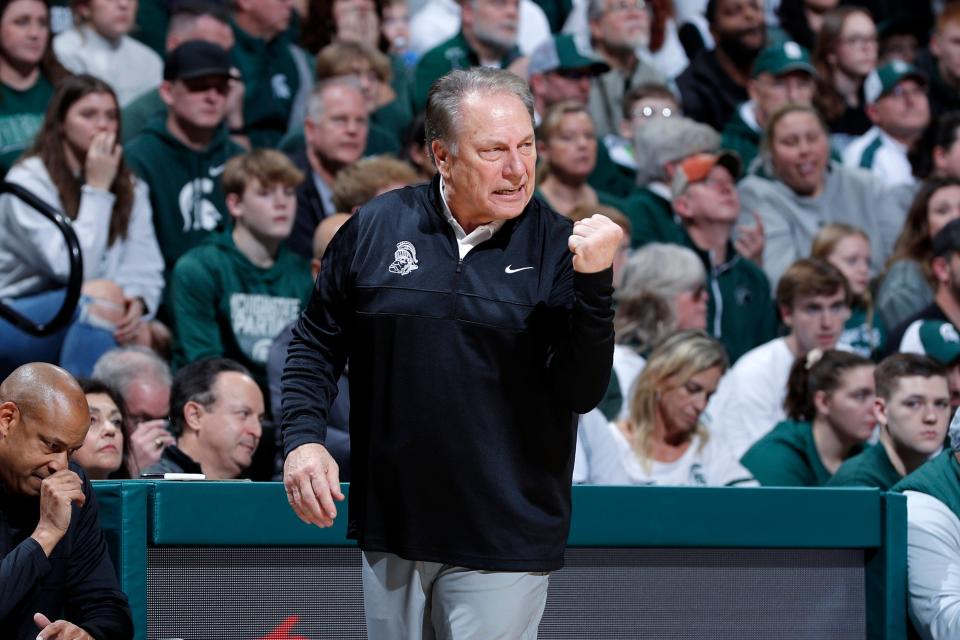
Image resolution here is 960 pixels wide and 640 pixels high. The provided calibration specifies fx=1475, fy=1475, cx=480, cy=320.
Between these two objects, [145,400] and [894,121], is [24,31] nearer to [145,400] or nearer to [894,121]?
[145,400]

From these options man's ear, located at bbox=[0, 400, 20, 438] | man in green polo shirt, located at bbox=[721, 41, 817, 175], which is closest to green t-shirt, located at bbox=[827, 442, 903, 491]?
man's ear, located at bbox=[0, 400, 20, 438]

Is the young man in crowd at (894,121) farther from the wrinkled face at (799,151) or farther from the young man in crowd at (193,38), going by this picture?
the young man in crowd at (193,38)

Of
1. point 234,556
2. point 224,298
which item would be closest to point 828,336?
point 224,298

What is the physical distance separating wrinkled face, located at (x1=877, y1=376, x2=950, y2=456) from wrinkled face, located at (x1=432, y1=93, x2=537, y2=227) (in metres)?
2.94

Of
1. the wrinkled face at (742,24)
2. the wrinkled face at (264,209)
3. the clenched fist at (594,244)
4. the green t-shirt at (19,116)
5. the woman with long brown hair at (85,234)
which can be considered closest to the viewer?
the clenched fist at (594,244)

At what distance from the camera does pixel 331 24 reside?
988 centimetres

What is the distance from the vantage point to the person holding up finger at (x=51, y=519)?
11.0 ft

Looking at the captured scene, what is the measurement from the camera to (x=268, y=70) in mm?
9062

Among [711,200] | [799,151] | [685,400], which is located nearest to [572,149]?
[711,200]

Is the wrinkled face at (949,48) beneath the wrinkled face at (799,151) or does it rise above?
above

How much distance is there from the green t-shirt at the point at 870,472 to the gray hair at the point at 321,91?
145 inches

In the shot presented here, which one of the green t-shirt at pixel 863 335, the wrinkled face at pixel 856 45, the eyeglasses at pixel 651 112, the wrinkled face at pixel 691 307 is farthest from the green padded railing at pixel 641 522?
the wrinkled face at pixel 856 45

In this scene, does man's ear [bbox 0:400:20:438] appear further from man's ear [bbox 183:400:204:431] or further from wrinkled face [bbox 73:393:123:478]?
man's ear [bbox 183:400:204:431]

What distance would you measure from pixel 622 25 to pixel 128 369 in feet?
17.8
